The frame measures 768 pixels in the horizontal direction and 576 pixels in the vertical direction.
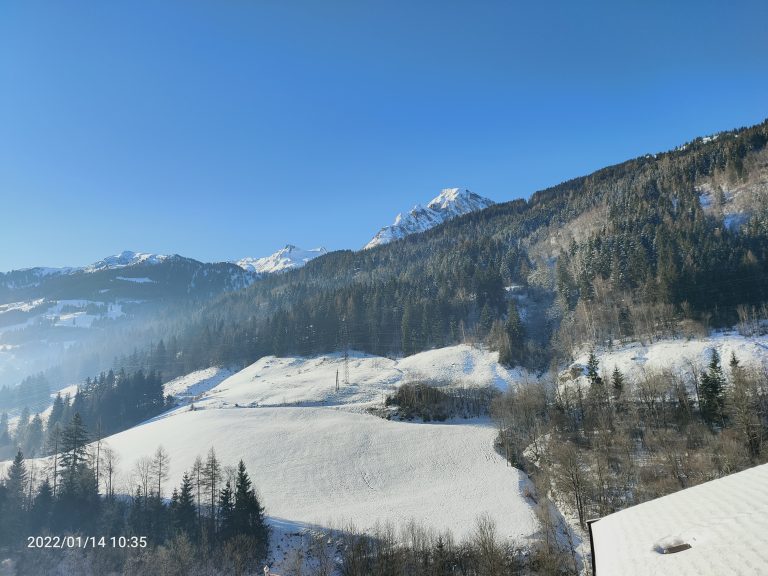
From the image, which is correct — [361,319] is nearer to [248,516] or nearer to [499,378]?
[499,378]

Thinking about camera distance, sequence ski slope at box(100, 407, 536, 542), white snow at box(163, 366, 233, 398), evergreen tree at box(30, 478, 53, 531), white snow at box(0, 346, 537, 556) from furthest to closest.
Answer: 1. white snow at box(163, 366, 233, 398)
2. evergreen tree at box(30, 478, 53, 531)
3. white snow at box(0, 346, 537, 556)
4. ski slope at box(100, 407, 536, 542)

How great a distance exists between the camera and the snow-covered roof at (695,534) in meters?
11.2

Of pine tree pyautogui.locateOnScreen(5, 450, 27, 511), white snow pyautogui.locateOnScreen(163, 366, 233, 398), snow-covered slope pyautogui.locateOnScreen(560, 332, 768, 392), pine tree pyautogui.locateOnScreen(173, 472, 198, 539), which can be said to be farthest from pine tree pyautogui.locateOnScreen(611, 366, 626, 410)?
white snow pyautogui.locateOnScreen(163, 366, 233, 398)

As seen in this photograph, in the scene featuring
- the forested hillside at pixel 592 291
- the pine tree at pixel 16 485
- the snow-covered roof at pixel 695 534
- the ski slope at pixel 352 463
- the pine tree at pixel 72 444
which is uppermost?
the forested hillside at pixel 592 291

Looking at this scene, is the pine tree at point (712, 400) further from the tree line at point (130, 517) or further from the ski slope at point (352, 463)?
the tree line at point (130, 517)

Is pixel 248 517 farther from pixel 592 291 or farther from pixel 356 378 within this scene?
pixel 592 291

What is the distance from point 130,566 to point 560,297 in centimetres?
13768

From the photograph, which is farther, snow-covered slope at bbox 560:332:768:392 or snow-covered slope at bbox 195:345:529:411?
snow-covered slope at bbox 195:345:529:411

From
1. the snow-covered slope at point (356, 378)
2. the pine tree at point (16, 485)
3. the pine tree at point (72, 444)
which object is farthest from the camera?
the snow-covered slope at point (356, 378)

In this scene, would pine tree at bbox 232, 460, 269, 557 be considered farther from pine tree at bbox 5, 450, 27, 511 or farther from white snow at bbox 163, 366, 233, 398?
white snow at bbox 163, 366, 233, 398

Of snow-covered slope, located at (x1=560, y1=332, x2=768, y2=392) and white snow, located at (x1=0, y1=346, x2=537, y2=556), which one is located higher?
snow-covered slope, located at (x1=560, y1=332, x2=768, y2=392)

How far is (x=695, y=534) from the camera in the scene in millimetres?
13086

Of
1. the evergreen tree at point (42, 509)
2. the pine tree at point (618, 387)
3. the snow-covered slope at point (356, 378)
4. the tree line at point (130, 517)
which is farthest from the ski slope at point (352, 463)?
the pine tree at point (618, 387)

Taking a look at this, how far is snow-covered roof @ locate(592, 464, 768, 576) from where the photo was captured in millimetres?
11227
